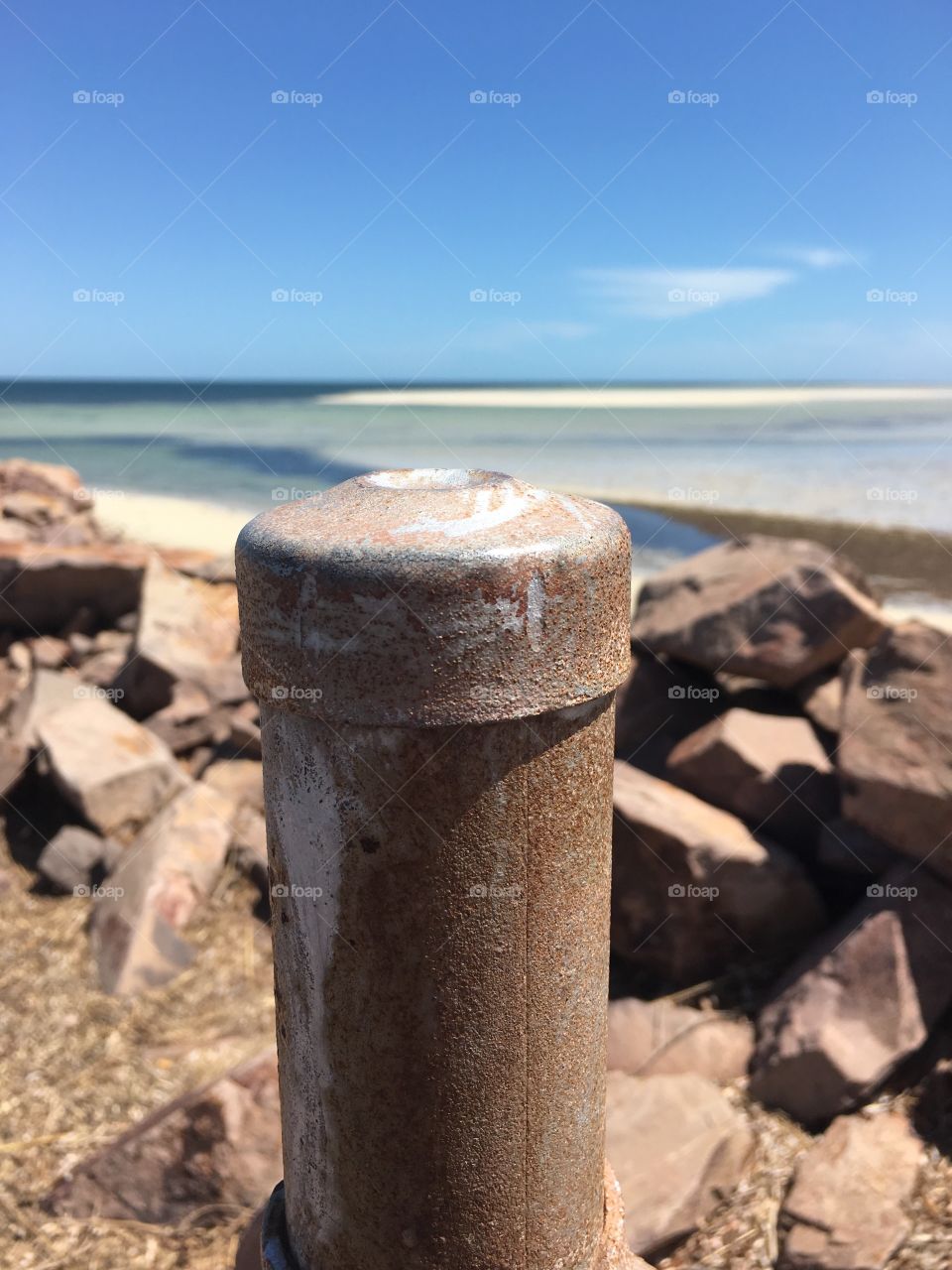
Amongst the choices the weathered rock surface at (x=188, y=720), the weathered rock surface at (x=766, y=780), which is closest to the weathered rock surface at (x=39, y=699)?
the weathered rock surface at (x=188, y=720)

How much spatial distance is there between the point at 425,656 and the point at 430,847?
0.36m

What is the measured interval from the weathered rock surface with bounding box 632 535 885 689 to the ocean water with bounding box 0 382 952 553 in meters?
2.22

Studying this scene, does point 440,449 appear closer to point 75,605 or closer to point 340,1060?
point 75,605

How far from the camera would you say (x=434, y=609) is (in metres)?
1.71

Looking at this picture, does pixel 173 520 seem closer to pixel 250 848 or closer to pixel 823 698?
pixel 250 848

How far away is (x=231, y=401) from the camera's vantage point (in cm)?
7550

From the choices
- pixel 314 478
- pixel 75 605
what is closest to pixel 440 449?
pixel 314 478

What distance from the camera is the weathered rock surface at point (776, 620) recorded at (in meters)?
5.34

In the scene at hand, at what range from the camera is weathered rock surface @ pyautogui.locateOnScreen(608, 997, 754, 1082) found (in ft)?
14.4

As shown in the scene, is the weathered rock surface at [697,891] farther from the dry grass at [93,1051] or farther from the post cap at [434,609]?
the post cap at [434,609]

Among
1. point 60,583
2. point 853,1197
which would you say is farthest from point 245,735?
point 853,1197

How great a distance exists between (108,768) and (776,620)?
386 centimetres

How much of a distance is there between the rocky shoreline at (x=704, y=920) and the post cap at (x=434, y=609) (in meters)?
2.55

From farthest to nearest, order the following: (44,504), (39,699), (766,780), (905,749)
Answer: (44,504) < (39,699) < (766,780) < (905,749)
